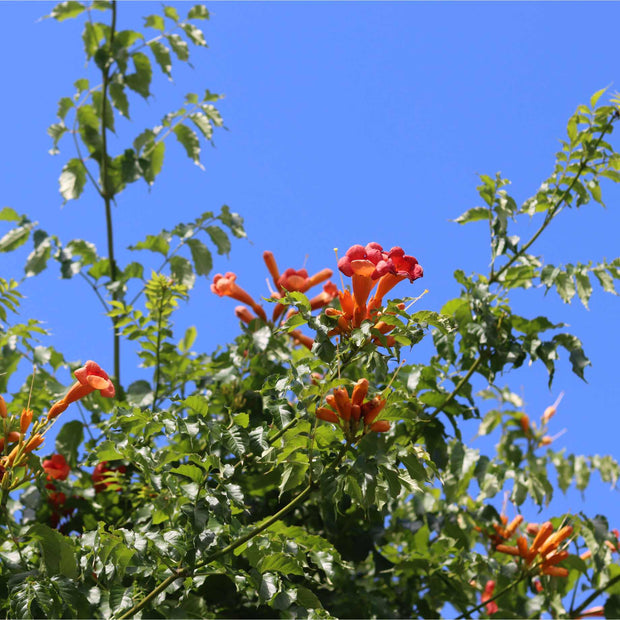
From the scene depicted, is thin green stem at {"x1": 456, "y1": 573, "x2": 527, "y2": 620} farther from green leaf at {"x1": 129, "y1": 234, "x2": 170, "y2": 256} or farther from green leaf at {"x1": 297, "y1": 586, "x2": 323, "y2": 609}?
green leaf at {"x1": 129, "y1": 234, "x2": 170, "y2": 256}

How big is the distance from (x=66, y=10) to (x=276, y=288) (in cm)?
257

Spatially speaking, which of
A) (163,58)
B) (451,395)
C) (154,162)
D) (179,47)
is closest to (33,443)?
(451,395)

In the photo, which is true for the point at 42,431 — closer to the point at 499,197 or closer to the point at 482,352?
the point at 482,352

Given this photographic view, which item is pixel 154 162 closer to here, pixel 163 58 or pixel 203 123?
pixel 203 123

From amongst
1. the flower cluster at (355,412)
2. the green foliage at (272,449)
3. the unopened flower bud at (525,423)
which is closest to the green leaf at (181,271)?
the green foliage at (272,449)

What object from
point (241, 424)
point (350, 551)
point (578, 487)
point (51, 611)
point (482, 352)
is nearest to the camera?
point (51, 611)

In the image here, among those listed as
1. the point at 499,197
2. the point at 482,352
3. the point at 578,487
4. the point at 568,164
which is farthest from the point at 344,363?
the point at 578,487

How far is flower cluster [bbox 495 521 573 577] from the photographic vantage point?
4.02 meters

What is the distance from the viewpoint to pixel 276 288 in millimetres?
3961

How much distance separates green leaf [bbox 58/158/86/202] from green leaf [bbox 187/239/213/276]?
85cm

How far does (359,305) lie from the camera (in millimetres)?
2574

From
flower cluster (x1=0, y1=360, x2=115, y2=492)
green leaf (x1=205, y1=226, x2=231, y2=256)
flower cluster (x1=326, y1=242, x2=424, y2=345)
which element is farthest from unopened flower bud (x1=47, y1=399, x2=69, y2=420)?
green leaf (x1=205, y1=226, x2=231, y2=256)

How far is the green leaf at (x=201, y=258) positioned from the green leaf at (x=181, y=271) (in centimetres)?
4

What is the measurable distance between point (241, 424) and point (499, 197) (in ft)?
6.51
